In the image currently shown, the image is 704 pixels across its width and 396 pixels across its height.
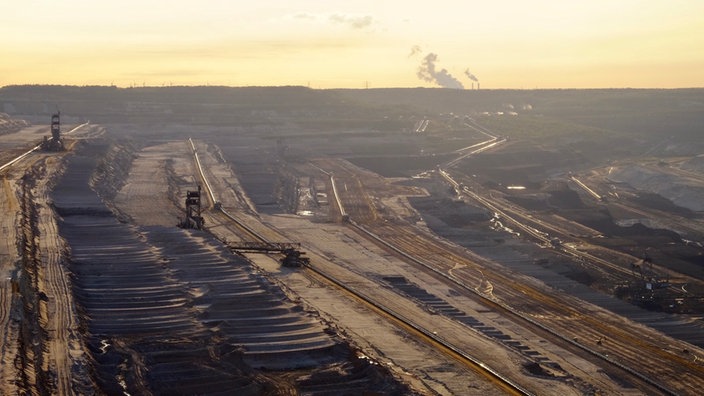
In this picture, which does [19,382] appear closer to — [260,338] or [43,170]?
[260,338]

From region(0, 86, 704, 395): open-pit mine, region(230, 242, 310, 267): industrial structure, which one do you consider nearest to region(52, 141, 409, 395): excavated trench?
region(0, 86, 704, 395): open-pit mine

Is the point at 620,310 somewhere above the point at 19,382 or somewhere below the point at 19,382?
below

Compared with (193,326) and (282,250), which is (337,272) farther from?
(193,326)

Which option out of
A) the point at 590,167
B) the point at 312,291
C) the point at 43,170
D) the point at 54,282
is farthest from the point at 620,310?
the point at 590,167

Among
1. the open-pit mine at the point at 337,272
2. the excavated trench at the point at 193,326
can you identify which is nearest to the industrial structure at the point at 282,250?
the open-pit mine at the point at 337,272

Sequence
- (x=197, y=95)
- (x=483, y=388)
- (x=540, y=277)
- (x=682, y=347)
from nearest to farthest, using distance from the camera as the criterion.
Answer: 1. (x=483, y=388)
2. (x=682, y=347)
3. (x=540, y=277)
4. (x=197, y=95)

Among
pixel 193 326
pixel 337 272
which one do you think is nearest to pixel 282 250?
pixel 337 272

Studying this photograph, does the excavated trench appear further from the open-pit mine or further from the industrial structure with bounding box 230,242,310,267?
the industrial structure with bounding box 230,242,310,267
